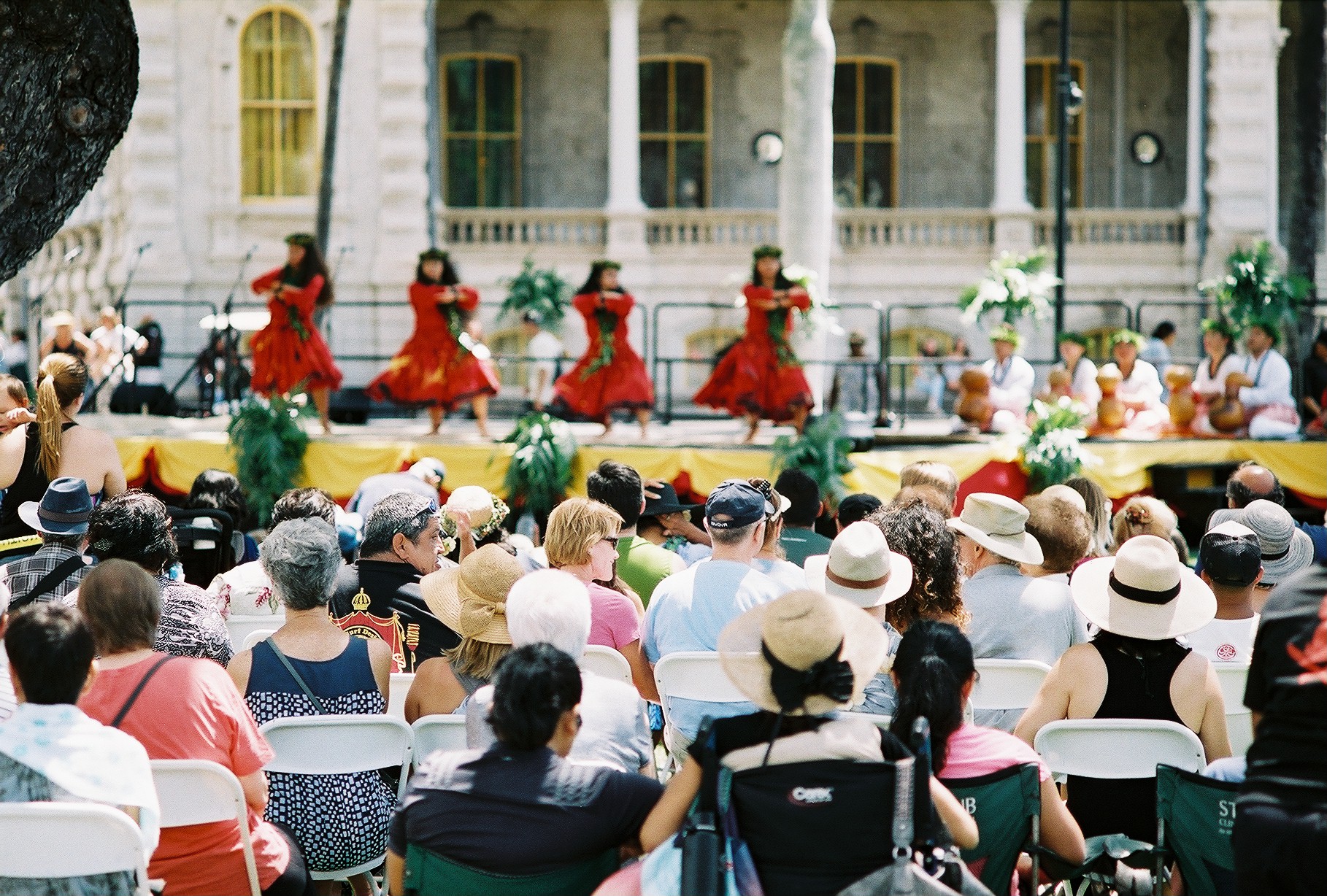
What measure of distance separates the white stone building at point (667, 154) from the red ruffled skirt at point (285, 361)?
5807 millimetres

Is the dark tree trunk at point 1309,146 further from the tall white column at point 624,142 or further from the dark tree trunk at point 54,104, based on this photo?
the dark tree trunk at point 54,104

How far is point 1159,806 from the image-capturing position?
3627mm

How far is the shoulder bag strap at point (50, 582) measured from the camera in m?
4.75

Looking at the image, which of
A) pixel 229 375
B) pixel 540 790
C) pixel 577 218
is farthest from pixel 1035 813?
pixel 577 218

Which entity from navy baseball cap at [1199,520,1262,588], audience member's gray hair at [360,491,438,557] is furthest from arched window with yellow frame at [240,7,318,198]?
navy baseball cap at [1199,520,1262,588]

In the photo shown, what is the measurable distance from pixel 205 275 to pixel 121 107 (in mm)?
14994

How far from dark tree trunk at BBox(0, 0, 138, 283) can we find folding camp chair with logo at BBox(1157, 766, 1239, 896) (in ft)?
10.7

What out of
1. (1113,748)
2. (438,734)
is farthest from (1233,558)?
(438,734)

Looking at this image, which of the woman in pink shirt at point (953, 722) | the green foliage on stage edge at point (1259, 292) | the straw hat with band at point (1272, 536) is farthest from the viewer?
the green foliage on stage edge at point (1259, 292)

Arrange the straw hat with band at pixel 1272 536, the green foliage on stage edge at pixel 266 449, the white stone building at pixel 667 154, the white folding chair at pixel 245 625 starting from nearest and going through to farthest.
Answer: the white folding chair at pixel 245 625
the straw hat with band at pixel 1272 536
the green foliage on stage edge at pixel 266 449
the white stone building at pixel 667 154

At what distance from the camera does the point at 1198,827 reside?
11.6 ft

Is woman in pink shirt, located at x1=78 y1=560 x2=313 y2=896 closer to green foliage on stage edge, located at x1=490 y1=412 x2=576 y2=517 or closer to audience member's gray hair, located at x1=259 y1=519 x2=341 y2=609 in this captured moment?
audience member's gray hair, located at x1=259 y1=519 x2=341 y2=609

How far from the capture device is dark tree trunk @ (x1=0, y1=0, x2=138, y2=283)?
155 inches

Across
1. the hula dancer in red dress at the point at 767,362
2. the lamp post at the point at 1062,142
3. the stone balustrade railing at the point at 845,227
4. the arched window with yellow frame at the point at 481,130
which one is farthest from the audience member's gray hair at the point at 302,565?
the arched window with yellow frame at the point at 481,130
